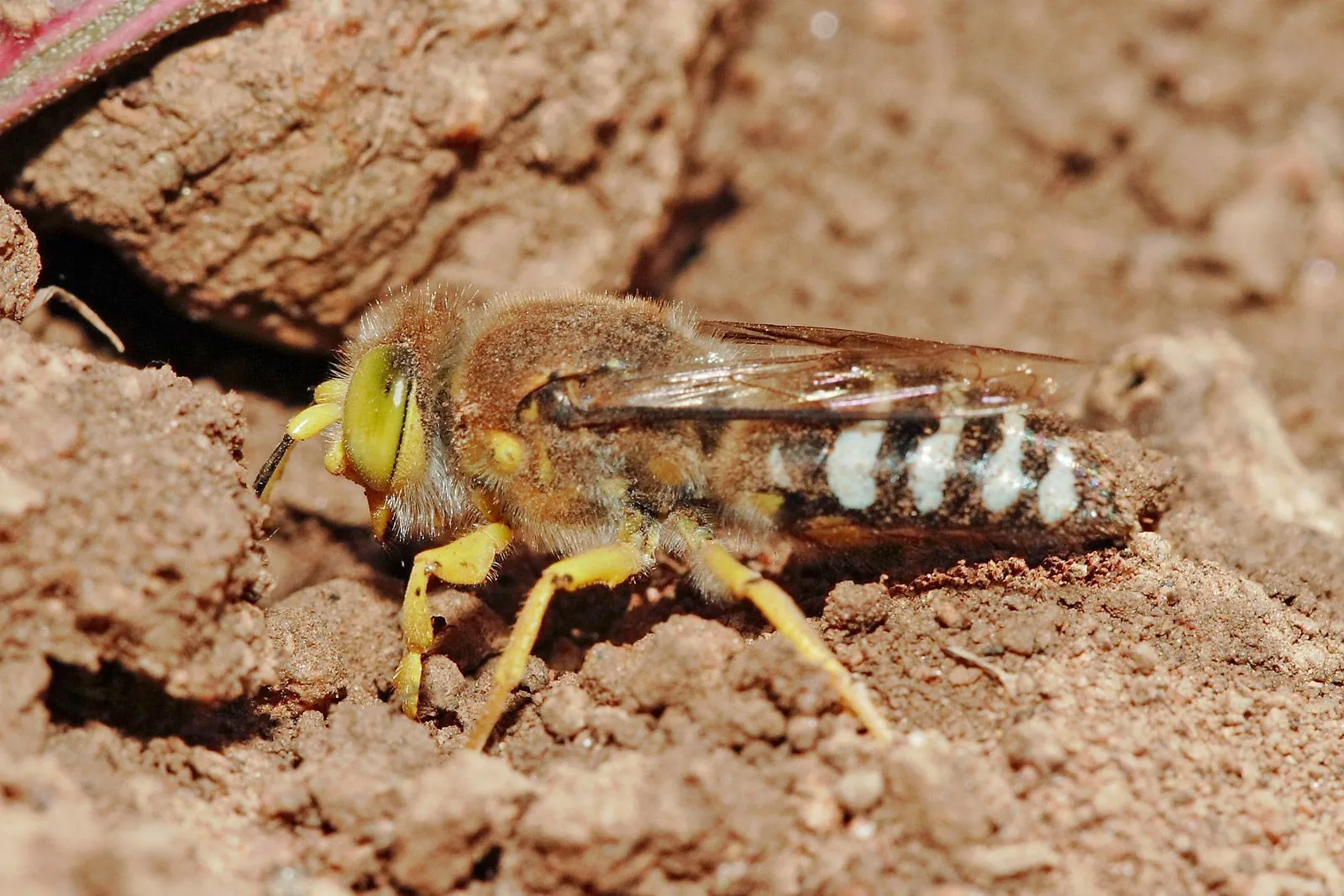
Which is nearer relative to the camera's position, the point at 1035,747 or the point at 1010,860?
the point at 1010,860

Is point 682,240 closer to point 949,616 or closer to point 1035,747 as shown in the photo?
point 949,616

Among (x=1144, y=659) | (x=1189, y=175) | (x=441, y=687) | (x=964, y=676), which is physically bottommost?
(x=441, y=687)

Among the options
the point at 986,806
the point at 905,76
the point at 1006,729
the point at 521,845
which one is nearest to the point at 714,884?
the point at 521,845

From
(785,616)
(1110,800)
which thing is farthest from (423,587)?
(1110,800)

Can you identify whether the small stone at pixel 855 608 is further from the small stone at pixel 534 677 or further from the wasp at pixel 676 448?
the small stone at pixel 534 677

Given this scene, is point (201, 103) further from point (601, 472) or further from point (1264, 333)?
point (1264, 333)

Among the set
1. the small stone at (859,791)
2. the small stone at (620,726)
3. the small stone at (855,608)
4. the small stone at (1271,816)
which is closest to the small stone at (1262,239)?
the small stone at (855,608)

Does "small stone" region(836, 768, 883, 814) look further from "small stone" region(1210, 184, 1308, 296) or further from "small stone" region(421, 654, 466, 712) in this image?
"small stone" region(1210, 184, 1308, 296)

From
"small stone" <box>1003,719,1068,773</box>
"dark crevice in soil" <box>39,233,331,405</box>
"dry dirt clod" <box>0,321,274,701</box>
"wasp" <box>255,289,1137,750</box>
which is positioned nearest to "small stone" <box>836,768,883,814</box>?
"small stone" <box>1003,719,1068,773</box>
